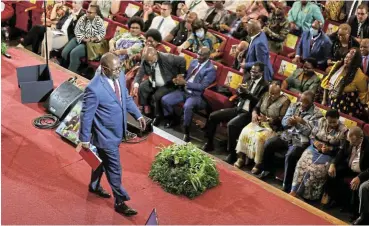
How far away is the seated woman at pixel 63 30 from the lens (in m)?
8.70

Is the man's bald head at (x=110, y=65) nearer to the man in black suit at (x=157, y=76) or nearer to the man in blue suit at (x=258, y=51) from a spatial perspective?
the man in black suit at (x=157, y=76)

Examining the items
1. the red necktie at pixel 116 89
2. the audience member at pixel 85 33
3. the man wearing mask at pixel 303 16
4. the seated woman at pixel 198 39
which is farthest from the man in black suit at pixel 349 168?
the audience member at pixel 85 33

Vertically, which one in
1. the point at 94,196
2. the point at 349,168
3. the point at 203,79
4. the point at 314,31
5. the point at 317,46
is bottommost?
the point at 94,196

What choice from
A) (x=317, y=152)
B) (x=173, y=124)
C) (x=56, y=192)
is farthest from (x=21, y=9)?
(x=317, y=152)

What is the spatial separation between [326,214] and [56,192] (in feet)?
7.59

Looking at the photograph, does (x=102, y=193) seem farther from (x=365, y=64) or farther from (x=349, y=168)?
(x=365, y=64)

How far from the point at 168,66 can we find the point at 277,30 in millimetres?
1566

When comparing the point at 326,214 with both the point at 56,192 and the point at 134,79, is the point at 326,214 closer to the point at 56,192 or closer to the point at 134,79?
the point at 56,192

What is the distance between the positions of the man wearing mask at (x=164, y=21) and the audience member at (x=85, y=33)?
0.71 metres

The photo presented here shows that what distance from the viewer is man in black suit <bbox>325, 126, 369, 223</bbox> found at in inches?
220

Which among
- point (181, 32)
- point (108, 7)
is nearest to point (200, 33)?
point (181, 32)

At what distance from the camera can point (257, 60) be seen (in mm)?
7016

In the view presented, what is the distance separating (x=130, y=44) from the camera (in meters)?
7.86

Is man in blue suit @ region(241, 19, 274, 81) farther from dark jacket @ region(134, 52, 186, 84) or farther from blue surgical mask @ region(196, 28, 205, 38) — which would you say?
blue surgical mask @ region(196, 28, 205, 38)
